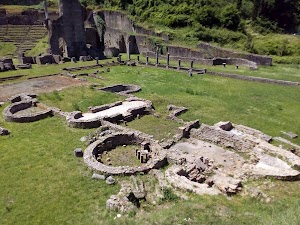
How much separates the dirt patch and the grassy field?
99.4 inches

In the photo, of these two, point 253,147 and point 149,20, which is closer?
point 253,147


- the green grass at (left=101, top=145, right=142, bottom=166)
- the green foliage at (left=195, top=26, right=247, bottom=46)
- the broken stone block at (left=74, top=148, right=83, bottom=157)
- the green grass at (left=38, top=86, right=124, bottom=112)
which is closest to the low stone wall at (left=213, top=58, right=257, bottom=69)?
the green foliage at (left=195, top=26, right=247, bottom=46)

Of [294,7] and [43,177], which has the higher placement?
[294,7]

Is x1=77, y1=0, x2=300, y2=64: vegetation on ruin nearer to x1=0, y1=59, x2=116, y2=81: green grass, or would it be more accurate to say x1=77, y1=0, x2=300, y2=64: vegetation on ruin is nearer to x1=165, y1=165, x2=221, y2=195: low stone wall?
x1=0, y1=59, x2=116, y2=81: green grass

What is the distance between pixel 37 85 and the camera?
95.7 feet

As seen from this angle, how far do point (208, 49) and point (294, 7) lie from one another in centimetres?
2059

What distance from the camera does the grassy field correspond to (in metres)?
10.2

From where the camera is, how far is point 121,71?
35500 mm

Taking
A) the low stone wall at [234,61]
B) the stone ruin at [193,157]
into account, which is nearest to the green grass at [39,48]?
the low stone wall at [234,61]

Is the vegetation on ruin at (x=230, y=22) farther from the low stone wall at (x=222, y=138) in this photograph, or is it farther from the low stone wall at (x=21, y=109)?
Result: the low stone wall at (x=222, y=138)

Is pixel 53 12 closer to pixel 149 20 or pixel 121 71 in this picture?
pixel 149 20

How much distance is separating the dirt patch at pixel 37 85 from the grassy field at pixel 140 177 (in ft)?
8.28

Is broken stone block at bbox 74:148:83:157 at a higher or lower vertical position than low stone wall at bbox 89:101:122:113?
higher

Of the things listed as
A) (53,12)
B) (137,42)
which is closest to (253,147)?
(137,42)
